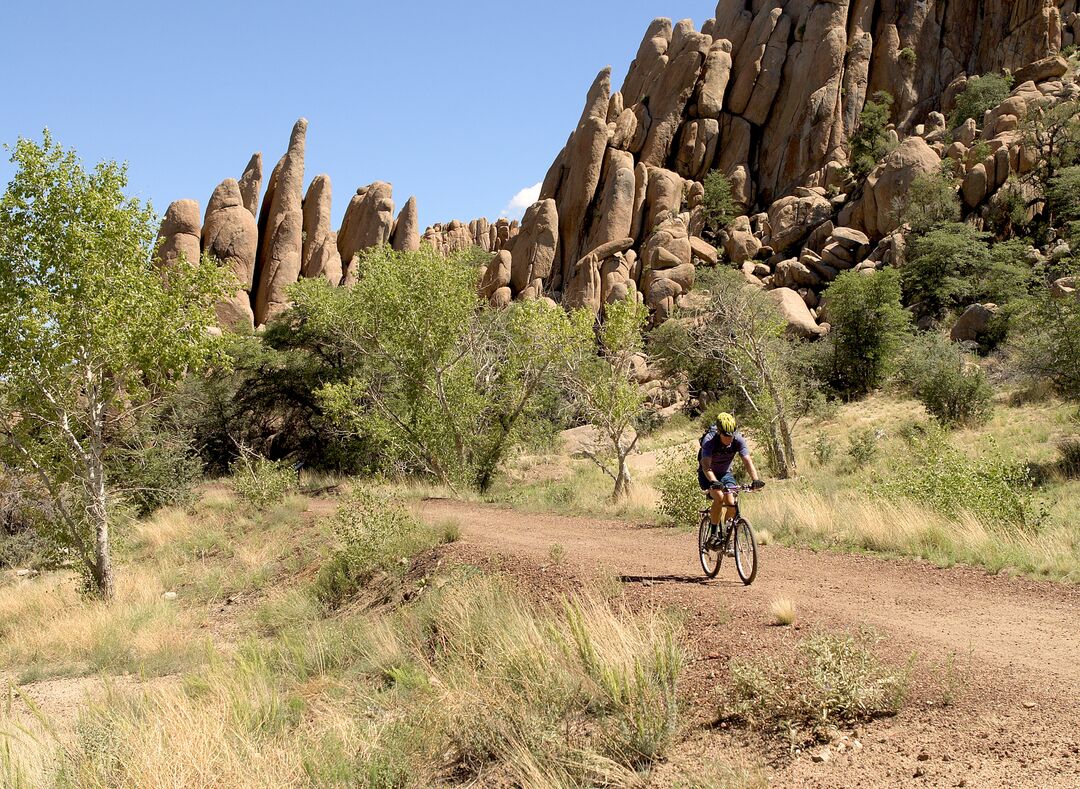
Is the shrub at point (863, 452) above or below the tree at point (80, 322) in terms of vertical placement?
below

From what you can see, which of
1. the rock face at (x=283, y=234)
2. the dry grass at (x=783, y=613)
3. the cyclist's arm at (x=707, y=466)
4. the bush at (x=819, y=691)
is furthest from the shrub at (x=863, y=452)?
the rock face at (x=283, y=234)

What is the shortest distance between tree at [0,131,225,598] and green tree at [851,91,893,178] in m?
50.3

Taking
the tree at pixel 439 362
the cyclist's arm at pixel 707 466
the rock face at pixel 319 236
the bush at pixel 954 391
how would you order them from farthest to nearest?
the rock face at pixel 319 236 → the bush at pixel 954 391 → the tree at pixel 439 362 → the cyclist's arm at pixel 707 466

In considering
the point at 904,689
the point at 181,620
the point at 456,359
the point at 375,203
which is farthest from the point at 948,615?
the point at 375,203

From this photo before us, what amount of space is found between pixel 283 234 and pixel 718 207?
3003cm

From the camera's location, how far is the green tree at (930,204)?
4222 centimetres

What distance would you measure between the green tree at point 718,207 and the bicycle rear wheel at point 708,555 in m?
46.7

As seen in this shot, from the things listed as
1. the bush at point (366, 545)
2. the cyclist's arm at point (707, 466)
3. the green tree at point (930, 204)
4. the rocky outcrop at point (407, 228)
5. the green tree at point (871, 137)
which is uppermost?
the green tree at point (871, 137)

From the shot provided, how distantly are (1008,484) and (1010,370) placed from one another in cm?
2259

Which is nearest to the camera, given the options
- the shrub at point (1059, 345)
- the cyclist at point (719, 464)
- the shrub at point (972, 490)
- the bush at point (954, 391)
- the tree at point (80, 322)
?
the cyclist at point (719, 464)

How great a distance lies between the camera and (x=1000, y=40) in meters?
55.7

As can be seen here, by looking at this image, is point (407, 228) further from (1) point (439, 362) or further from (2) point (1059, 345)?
(2) point (1059, 345)

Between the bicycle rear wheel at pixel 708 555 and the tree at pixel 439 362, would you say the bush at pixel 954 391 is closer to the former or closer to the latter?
the tree at pixel 439 362

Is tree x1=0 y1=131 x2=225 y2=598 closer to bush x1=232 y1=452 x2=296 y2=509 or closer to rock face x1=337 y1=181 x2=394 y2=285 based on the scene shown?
bush x1=232 y1=452 x2=296 y2=509
